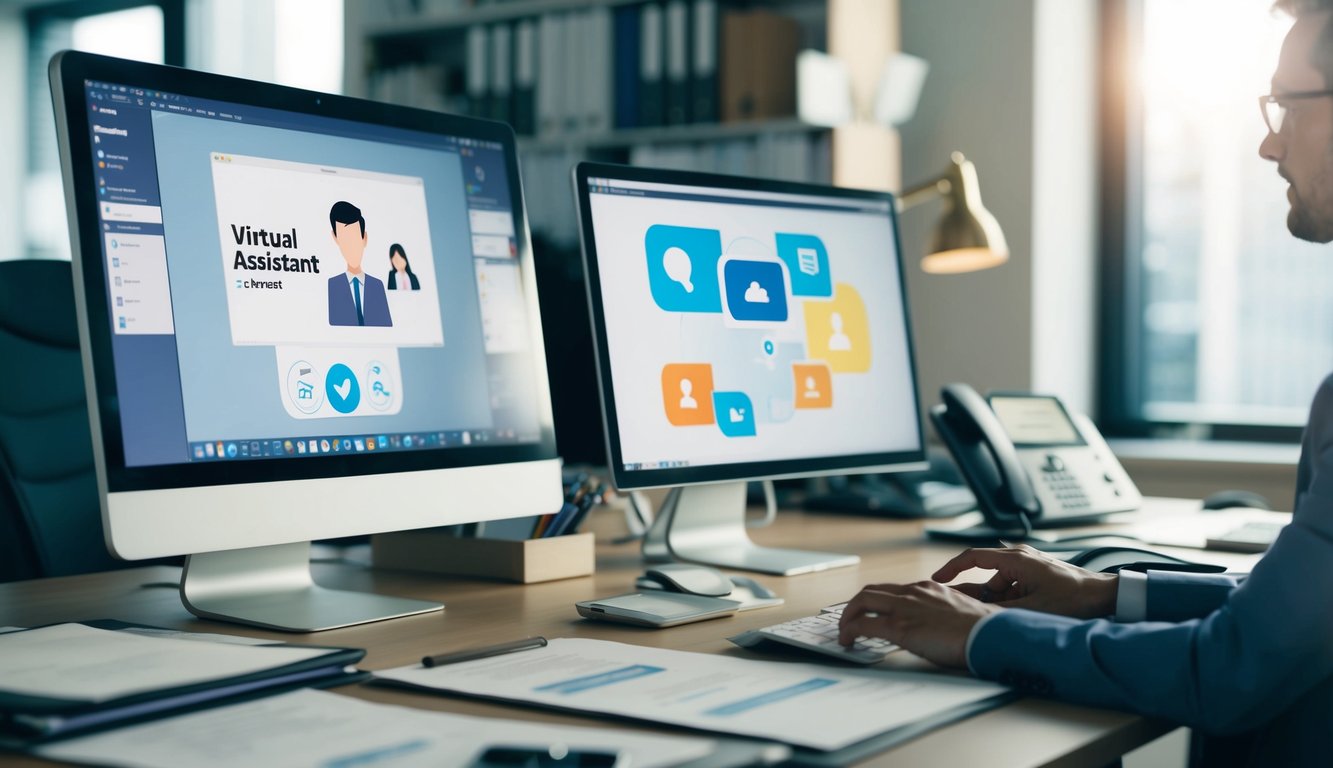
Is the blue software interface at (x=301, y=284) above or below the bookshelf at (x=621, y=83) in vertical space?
below

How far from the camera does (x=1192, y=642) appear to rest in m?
0.88

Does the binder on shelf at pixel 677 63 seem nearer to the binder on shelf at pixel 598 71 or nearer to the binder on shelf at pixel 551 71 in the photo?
the binder on shelf at pixel 598 71

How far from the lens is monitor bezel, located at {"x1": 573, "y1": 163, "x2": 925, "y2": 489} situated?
4.49ft

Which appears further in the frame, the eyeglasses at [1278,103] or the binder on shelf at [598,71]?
the binder on shelf at [598,71]

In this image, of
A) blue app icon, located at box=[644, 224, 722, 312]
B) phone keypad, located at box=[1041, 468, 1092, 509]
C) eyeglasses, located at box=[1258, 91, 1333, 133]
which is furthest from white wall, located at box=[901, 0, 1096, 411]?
eyeglasses, located at box=[1258, 91, 1333, 133]

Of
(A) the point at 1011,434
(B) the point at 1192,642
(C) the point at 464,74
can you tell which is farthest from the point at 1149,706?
(C) the point at 464,74

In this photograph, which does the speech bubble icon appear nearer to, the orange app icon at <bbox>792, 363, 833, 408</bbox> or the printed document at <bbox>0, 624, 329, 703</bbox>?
the orange app icon at <bbox>792, 363, 833, 408</bbox>

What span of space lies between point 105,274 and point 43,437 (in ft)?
3.15

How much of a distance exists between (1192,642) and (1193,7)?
285cm

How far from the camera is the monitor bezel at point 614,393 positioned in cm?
137

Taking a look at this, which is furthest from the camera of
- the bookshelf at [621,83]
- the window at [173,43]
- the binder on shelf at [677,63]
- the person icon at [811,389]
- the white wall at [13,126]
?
the white wall at [13,126]

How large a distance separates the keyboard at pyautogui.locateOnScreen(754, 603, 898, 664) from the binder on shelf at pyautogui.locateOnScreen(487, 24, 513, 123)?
8.98 feet

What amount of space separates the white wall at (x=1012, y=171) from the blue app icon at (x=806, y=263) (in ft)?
5.13

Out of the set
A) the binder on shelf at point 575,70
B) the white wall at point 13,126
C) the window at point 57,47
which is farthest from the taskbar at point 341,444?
the white wall at point 13,126
